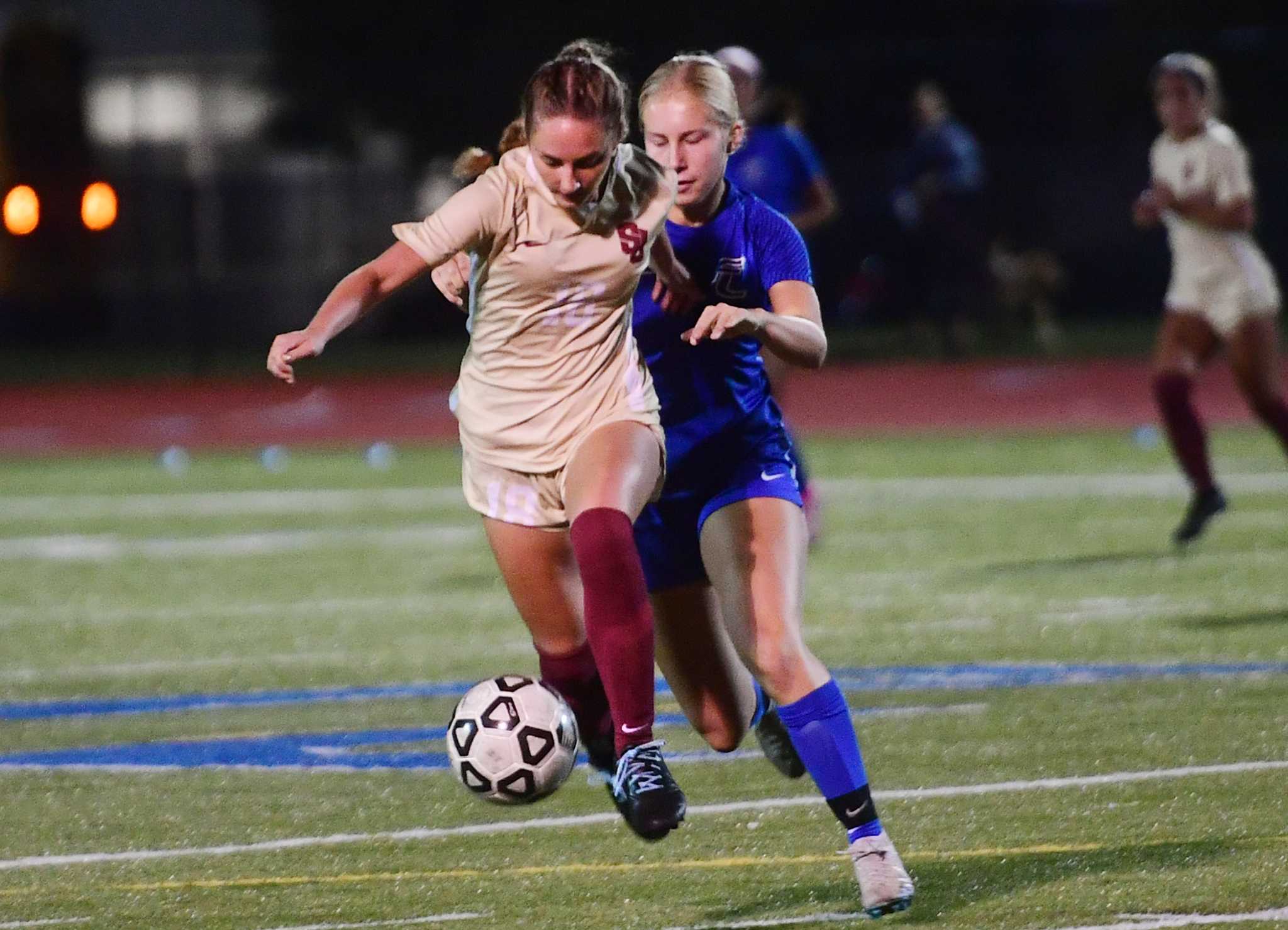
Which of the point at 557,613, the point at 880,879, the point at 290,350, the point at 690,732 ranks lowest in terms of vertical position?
the point at 690,732

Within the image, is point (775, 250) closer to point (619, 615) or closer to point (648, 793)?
point (619, 615)

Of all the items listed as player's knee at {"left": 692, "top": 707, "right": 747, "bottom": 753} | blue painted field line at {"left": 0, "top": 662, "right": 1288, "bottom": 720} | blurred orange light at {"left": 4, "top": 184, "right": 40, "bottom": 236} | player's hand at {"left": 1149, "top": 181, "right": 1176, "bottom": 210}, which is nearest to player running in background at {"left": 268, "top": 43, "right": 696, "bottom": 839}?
player's knee at {"left": 692, "top": 707, "right": 747, "bottom": 753}

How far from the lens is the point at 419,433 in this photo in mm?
19156

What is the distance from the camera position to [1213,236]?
1133 cm

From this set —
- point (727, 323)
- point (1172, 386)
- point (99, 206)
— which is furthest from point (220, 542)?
point (727, 323)

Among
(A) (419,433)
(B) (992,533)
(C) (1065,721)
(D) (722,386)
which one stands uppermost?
(D) (722,386)

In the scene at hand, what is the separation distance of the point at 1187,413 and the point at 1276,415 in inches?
17.7

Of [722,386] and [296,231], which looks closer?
[722,386]

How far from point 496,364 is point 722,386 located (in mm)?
586

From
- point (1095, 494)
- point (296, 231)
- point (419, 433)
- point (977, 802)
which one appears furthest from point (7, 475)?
point (977, 802)

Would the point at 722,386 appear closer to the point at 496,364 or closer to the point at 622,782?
the point at 496,364

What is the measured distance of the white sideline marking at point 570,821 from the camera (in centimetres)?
605

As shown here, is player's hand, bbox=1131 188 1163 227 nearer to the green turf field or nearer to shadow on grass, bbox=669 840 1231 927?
the green turf field

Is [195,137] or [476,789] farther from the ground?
[476,789]
